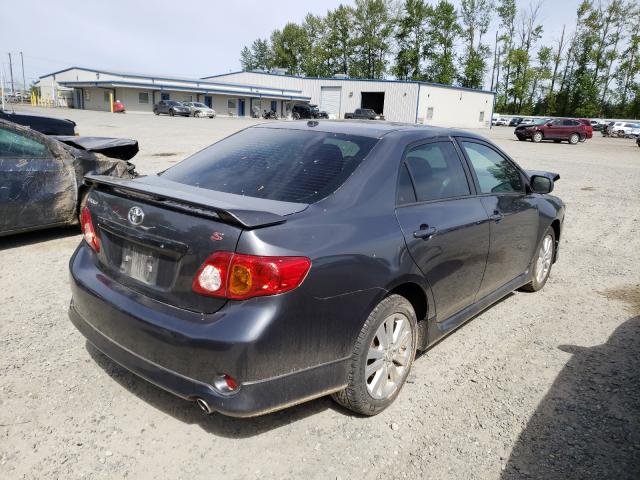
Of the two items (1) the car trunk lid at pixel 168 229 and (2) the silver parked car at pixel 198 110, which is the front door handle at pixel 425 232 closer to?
(1) the car trunk lid at pixel 168 229

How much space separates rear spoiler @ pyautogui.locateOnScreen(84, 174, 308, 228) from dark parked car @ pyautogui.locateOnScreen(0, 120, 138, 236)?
3.13 meters

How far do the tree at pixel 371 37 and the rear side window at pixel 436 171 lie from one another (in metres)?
89.6

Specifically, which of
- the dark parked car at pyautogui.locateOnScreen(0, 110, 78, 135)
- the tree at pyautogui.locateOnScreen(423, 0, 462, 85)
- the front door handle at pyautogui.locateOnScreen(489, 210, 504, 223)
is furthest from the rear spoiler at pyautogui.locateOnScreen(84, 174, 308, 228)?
the tree at pyautogui.locateOnScreen(423, 0, 462, 85)

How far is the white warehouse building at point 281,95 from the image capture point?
174 ft

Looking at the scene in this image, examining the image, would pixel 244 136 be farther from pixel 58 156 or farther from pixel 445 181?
pixel 58 156

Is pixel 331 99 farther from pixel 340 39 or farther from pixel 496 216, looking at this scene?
pixel 496 216

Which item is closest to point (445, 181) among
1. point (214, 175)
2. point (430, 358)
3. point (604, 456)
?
point (430, 358)

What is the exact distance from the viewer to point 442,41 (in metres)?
84.4

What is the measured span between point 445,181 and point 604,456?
6.08 ft

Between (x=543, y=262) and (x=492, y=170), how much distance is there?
1.41 meters

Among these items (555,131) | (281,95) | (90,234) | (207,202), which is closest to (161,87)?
(281,95)

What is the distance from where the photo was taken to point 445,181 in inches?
134

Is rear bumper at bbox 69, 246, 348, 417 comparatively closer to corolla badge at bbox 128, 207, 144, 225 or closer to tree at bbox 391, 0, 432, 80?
corolla badge at bbox 128, 207, 144, 225

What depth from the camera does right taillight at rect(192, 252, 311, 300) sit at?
7.25 feet
